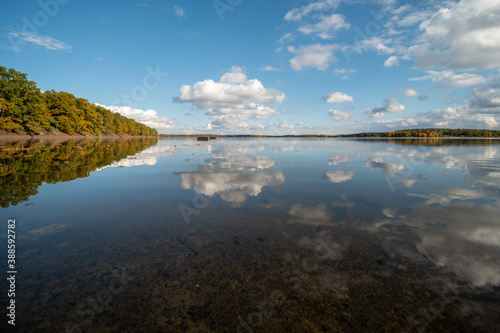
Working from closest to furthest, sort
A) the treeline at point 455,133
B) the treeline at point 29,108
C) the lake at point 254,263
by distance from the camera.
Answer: the lake at point 254,263 → the treeline at point 29,108 → the treeline at point 455,133

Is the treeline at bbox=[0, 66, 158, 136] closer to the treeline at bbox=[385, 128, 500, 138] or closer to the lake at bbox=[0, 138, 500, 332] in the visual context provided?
the lake at bbox=[0, 138, 500, 332]

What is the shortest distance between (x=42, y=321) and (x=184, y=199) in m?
5.75

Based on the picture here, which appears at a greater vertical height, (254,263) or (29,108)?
(29,108)

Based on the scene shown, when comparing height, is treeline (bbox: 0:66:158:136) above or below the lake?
above

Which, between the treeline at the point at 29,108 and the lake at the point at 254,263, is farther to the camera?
the treeline at the point at 29,108

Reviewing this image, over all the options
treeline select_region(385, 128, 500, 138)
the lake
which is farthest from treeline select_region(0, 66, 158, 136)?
treeline select_region(385, 128, 500, 138)

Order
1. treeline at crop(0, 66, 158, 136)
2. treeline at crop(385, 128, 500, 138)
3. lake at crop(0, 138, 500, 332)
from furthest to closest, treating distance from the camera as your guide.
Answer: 1. treeline at crop(385, 128, 500, 138)
2. treeline at crop(0, 66, 158, 136)
3. lake at crop(0, 138, 500, 332)

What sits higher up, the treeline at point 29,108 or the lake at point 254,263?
the treeline at point 29,108

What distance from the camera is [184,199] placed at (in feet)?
28.5

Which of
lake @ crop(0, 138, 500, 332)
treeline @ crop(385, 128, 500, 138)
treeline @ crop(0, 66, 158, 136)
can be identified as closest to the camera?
lake @ crop(0, 138, 500, 332)

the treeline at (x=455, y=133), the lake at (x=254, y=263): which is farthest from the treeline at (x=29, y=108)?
the treeline at (x=455, y=133)

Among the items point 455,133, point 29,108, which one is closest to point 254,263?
point 29,108

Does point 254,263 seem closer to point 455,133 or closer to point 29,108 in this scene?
point 29,108

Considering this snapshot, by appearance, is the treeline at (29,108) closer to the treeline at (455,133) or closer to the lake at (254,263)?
the lake at (254,263)
